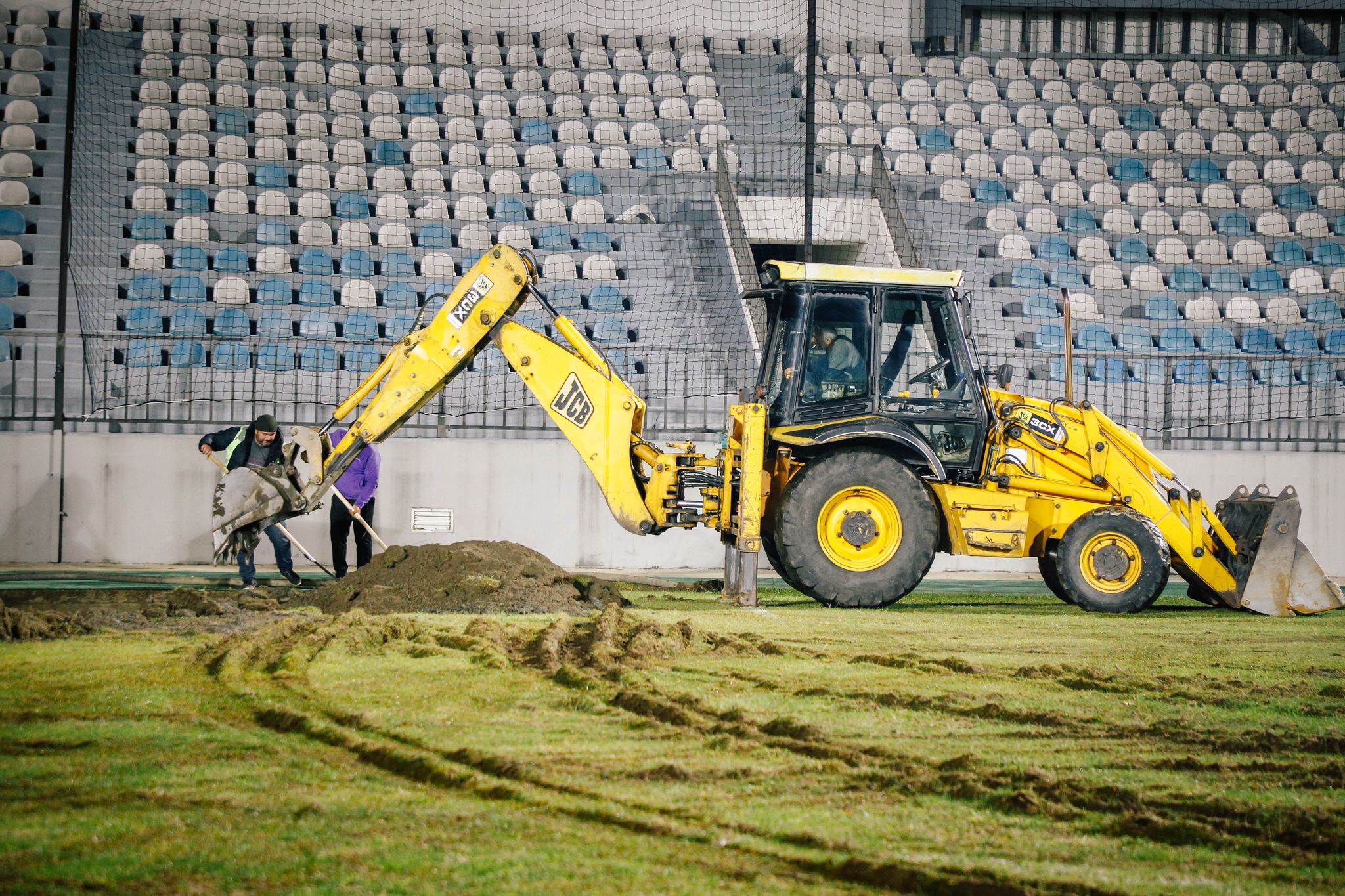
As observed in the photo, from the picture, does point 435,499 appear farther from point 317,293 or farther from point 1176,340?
point 1176,340

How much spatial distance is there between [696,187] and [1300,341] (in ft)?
27.6

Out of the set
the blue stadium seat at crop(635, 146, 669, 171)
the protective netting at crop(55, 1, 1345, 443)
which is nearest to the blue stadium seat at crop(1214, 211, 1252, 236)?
the protective netting at crop(55, 1, 1345, 443)

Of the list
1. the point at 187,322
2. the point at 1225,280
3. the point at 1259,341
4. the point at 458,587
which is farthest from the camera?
the point at 1225,280

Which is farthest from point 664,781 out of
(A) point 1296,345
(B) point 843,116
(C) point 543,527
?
(B) point 843,116

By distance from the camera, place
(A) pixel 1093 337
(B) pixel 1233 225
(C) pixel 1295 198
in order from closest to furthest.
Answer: (A) pixel 1093 337
(B) pixel 1233 225
(C) pixel 1295 198

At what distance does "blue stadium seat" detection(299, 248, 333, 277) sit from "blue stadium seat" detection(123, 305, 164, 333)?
5.99ft

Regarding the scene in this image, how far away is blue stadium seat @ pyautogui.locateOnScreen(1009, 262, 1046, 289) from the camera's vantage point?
623 inches

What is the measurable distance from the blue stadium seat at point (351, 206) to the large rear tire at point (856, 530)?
9936 mm

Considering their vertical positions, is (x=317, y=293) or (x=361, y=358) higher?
(x=317, y=293)

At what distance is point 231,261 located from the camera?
14.6 meters

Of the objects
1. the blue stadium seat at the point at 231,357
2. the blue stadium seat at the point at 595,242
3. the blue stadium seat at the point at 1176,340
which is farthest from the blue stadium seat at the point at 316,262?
the blue stadium seat at the point at 1176,340

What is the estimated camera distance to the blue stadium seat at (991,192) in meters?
17.3

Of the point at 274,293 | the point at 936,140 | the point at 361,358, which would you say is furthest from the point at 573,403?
the point at 936,140

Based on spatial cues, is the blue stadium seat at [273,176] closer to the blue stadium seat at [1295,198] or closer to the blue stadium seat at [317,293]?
the blue stadium seat at [317,293]
